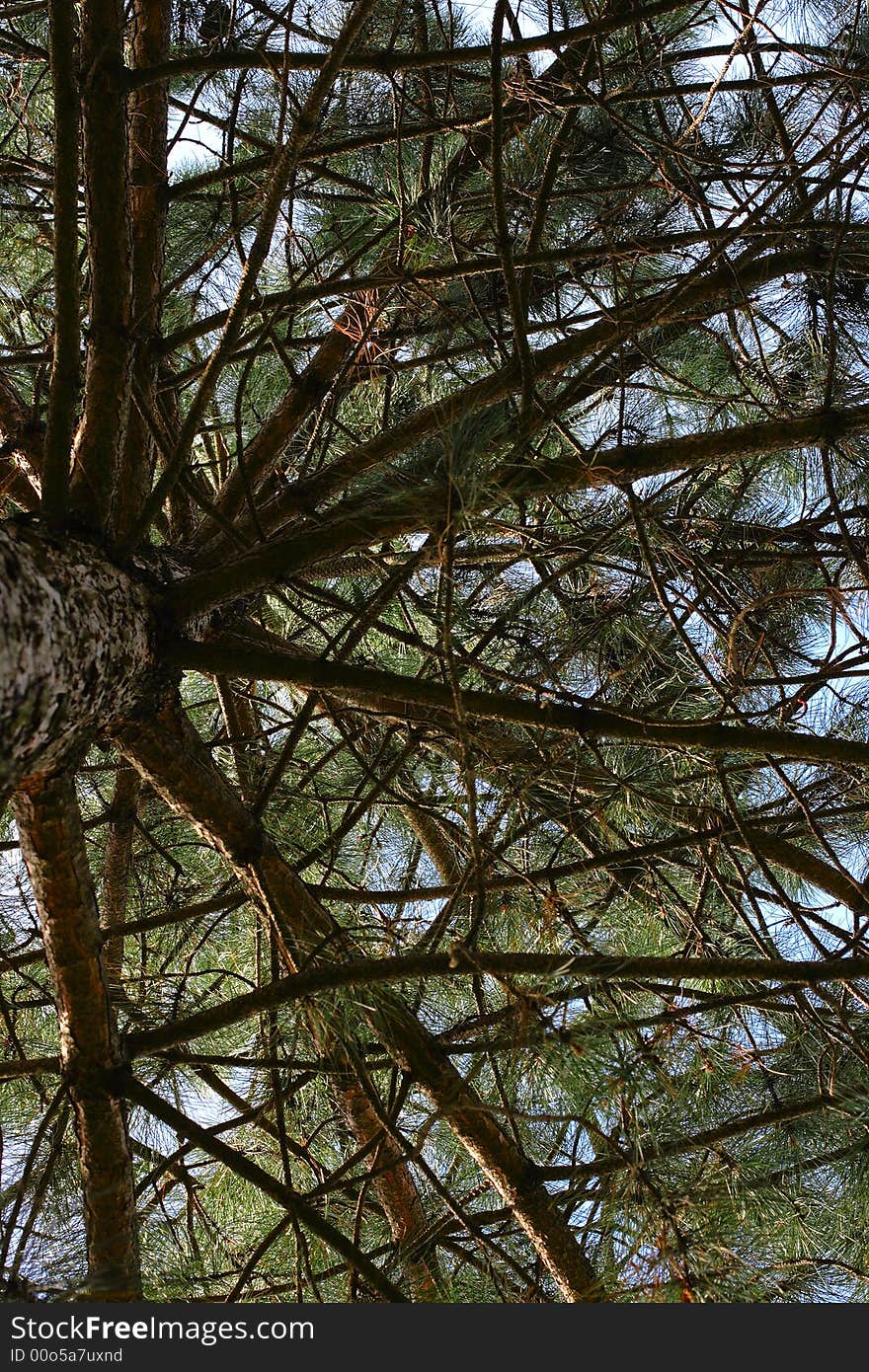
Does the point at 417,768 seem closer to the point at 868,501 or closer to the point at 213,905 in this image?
the point at 213,905

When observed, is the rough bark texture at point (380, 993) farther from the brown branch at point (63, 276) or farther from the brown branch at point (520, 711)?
the brown branch at point (63, 276)

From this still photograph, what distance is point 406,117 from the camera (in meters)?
1.78

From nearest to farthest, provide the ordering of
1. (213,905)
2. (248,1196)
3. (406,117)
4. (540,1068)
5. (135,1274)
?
(135,1274)
(540,1068)
(213,905)
(406,117)
(248,1196)

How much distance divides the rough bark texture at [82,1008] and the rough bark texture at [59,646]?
118 millimetres

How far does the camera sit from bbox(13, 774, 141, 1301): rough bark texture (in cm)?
112

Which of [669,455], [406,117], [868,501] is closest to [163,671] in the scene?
[669,455]

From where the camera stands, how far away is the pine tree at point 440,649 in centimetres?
109

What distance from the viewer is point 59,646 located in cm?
91

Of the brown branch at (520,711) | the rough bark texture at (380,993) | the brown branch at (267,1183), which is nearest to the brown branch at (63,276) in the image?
the brown branch at (520,711)

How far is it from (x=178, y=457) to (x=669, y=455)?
559mm

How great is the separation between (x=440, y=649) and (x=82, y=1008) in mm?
681

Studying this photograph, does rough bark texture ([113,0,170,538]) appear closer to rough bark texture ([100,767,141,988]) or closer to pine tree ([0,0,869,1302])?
pine tree ([0,0,869,1302])

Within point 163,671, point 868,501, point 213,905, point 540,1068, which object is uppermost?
point 868,501

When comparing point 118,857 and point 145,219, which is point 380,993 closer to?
point 118,857
